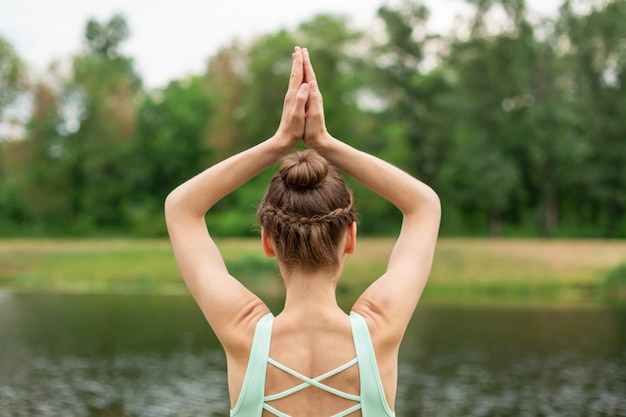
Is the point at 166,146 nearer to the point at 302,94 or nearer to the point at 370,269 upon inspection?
the point at 370,269

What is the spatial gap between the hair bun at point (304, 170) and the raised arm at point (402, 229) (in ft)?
0.36

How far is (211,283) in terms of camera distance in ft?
7.09

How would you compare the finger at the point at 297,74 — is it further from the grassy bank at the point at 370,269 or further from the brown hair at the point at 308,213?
the grassy bank at the point at 370,269

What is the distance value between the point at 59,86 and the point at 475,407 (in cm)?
5027

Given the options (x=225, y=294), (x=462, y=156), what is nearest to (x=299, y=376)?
(x=225, y=294)

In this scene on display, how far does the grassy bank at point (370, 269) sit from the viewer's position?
36719 mm

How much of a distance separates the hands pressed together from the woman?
0.03 meters

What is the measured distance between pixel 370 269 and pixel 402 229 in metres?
38.1

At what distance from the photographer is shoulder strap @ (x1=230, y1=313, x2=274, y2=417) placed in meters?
2.10

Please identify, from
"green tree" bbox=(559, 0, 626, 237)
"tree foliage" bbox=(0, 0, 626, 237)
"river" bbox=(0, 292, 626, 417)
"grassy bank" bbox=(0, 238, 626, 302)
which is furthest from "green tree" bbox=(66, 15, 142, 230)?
"green tree" bbox=(559, 0, 626, 237)

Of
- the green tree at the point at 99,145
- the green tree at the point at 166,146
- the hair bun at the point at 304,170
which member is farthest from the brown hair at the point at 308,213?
the green tree at the point at 166,146

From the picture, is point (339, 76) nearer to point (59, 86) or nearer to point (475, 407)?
point (59, 86)

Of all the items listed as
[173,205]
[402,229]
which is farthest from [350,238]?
[173,205]

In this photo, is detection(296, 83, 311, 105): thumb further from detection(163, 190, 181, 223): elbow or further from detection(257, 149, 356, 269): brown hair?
detection(163, 190, 181, 223): elbow
